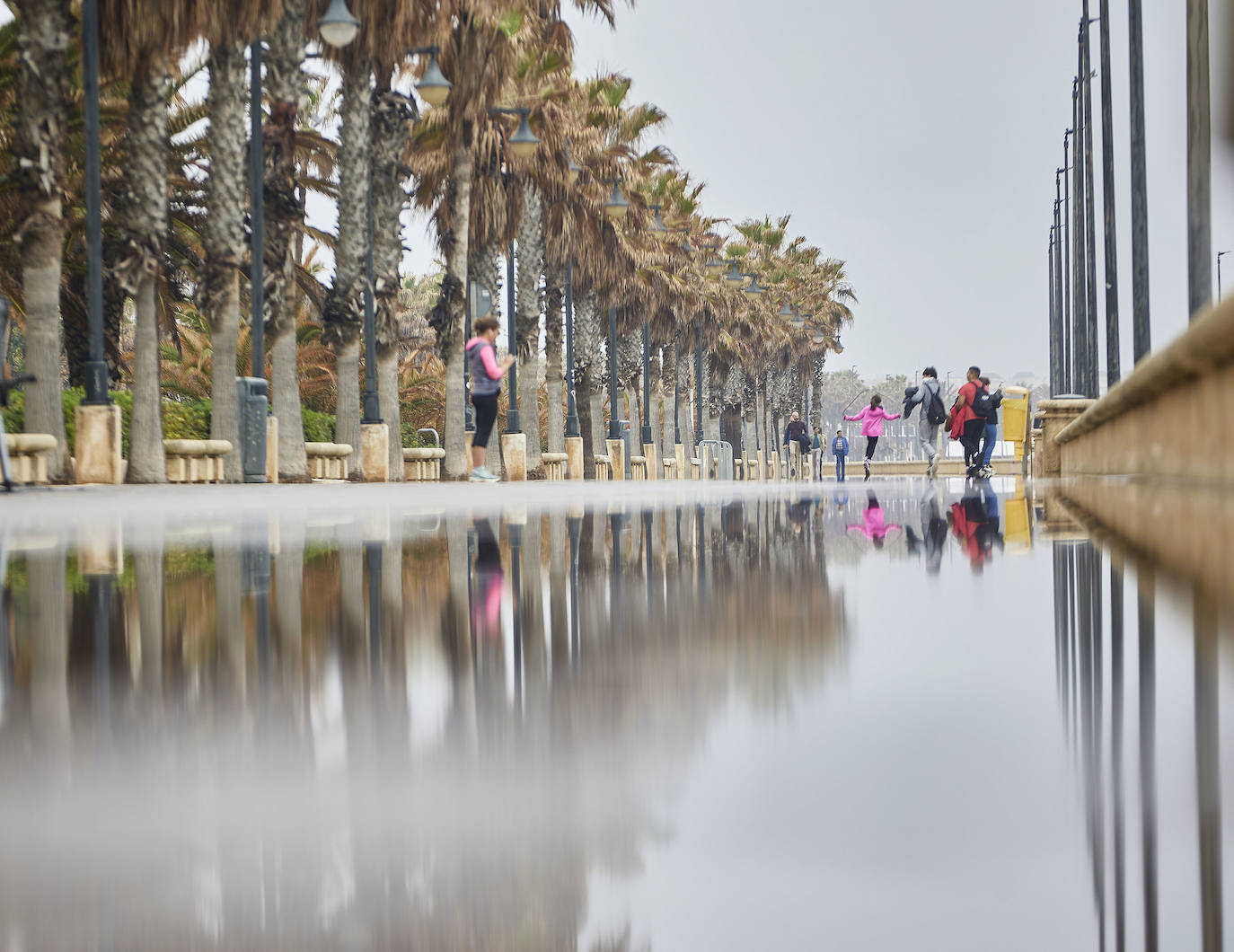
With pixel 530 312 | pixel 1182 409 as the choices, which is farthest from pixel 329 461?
pixel 1182 409

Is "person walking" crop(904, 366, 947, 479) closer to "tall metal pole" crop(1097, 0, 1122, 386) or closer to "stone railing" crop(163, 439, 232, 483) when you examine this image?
"tall metal pole" crop(1097, 0, 1122, 386)

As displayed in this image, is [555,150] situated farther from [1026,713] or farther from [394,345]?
[1026,713]

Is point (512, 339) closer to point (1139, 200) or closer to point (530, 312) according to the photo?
point (530, 312)

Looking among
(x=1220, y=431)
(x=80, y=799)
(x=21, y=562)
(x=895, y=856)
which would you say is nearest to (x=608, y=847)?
(x=895, y=856)

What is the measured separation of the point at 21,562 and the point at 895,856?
487 cm

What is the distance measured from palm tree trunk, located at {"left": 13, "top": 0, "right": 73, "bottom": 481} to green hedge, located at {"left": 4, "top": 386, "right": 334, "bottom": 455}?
425 cm

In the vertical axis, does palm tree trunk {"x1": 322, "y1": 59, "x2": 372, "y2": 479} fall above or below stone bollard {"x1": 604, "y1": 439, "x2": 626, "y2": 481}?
above

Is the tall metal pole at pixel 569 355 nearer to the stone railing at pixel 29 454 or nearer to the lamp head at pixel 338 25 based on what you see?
the lamp head at pixel 338 25

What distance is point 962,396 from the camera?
87.9 feet

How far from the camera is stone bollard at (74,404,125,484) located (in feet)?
62.0

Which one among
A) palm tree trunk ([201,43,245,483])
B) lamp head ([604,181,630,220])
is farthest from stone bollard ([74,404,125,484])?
lamp head ([604,181,630,220])

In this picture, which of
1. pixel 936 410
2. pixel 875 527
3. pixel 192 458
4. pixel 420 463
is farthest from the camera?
pixel 420 463

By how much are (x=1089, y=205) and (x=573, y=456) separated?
1633 centimetres

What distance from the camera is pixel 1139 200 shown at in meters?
20.7
